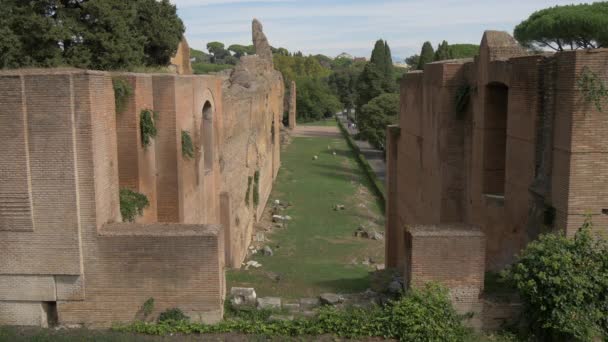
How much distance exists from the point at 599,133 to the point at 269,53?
1216 inches

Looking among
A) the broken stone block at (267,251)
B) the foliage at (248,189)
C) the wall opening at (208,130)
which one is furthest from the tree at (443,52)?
the wall opening at (208,130)

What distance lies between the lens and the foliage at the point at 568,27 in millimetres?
22766

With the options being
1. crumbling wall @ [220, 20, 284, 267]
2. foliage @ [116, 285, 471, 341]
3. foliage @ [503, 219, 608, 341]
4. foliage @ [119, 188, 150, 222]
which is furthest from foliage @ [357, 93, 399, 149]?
foliage @ [503, 219, 608, 341]

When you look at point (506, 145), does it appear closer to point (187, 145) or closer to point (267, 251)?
point (187, 145)

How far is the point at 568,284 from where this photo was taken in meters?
7.49

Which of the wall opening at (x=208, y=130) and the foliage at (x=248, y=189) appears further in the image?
the foliage at (x=248, y=189)

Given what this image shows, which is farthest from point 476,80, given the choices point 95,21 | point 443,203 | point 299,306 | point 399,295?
point 95,21

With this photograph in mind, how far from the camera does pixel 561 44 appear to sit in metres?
25.1

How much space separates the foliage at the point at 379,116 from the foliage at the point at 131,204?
28630 mm

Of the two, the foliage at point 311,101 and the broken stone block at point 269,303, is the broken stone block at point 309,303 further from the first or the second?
the foliage at point 311,101

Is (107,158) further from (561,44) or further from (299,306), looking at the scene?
(561,44)

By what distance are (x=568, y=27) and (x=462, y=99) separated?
14.9 m

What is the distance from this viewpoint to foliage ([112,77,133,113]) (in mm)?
10078

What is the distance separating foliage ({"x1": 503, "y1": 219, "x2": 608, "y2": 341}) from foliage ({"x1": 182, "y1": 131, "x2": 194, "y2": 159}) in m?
6.83
